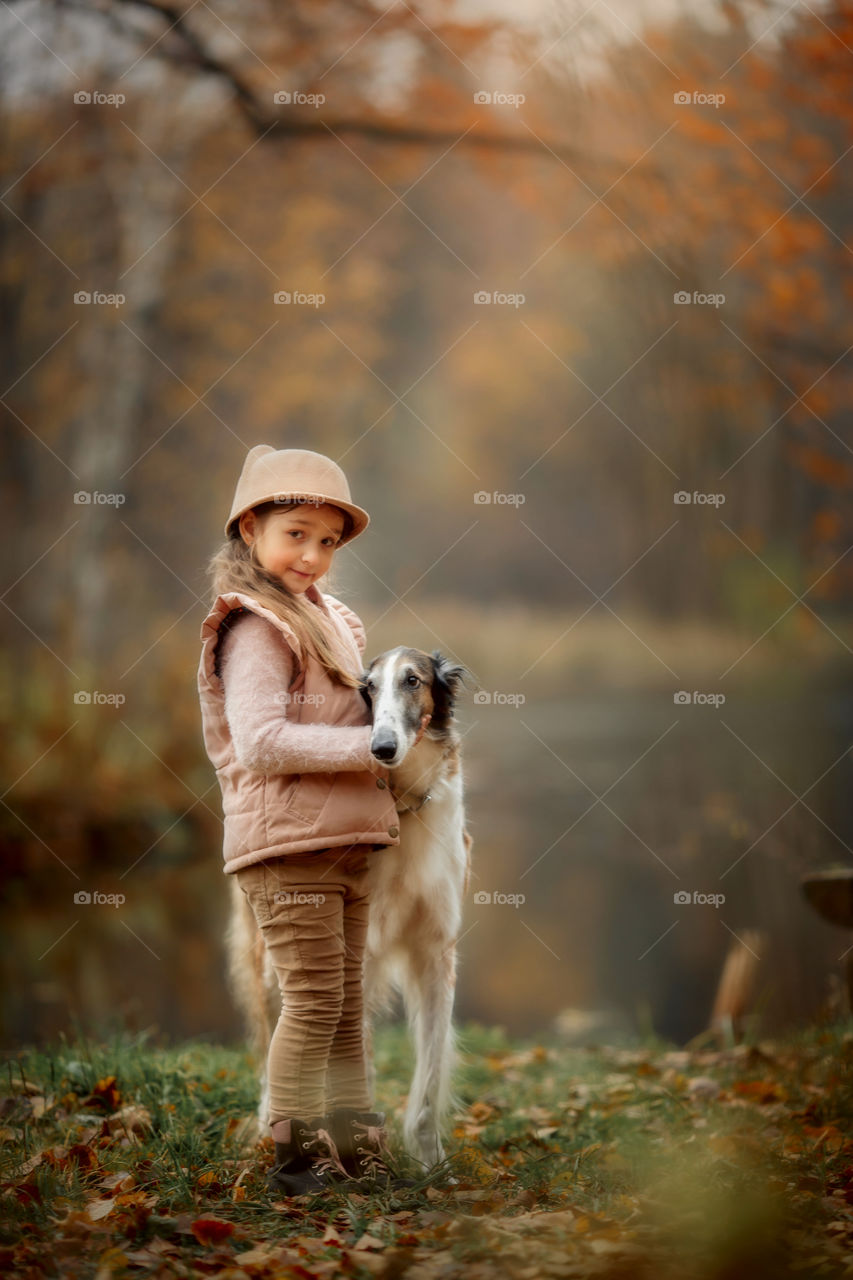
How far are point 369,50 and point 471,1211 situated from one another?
37.2ft

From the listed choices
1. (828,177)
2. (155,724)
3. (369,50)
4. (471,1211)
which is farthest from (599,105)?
(471,1211)

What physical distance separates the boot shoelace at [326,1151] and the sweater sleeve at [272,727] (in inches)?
36.4

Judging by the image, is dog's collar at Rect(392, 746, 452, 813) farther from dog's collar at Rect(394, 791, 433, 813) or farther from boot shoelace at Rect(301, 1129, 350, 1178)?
boot shoelace at Rect(301, 1129, 350, 1178)

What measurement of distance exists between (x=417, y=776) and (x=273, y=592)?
702mm

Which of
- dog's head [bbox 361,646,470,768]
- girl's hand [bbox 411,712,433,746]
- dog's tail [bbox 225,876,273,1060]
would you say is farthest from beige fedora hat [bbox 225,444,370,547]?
dog's tail [bbox 225,876,273,1060]

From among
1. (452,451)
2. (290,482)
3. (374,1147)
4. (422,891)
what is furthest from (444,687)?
(452,451)

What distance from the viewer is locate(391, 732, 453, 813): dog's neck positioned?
3439 millimetres

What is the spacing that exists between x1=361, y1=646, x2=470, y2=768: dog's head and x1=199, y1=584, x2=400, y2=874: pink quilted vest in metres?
0.08

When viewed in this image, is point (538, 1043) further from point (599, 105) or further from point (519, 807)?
point (599, 105)

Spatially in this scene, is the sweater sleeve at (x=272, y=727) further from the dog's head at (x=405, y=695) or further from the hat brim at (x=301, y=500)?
the hat brim at (x=301, y=500)

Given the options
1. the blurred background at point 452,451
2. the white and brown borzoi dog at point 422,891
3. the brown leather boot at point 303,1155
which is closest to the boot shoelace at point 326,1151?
the brown leather boot at point 303,1155

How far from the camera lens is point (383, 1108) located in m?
4.17

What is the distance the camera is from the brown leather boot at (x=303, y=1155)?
118 inches

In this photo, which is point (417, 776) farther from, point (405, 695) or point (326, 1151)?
point (326, 1151)
